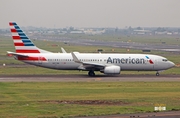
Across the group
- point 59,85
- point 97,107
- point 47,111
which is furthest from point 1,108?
point 59,85

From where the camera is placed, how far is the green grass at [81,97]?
1481 inches

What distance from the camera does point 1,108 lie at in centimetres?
3869

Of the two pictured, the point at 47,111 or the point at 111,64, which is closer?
the point at 47,111

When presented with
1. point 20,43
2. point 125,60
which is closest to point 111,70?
point 125,60

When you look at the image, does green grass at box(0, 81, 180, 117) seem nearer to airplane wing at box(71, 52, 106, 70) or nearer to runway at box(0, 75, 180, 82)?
runway at box(0, 75, 180, 82)

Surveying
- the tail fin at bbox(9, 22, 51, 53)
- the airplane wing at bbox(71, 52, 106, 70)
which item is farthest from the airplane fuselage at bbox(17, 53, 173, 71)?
the tail fin at bbox(9, 22, 51, 53)

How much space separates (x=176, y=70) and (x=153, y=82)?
66.9 ft

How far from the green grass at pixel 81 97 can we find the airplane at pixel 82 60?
9.15 metres

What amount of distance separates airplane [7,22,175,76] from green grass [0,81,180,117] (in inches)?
360

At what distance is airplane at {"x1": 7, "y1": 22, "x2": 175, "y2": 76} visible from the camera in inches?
2714

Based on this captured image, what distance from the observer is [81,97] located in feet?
152

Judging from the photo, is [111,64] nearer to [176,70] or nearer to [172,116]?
[176,70]

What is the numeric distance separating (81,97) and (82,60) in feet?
78.2

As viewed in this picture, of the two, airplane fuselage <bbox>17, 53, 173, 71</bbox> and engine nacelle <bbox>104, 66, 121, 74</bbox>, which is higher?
airplane fuselage <bbox>17, 53, 173, 71</bbox>
